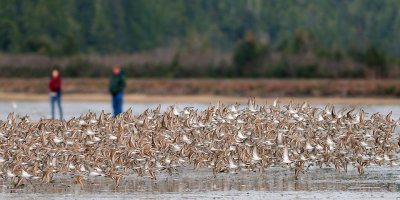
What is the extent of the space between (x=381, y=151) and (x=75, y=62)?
56180 mm

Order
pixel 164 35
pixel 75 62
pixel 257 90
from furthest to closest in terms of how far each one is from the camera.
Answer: pixel 164 35 → pixel 75 62 → pixel 257 90

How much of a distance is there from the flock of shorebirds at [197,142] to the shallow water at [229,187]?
0.61 ft

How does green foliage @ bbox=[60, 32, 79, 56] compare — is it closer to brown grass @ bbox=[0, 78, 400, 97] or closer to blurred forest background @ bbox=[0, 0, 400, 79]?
blurred forest background @ bbox=[0, 0, 400, 79]

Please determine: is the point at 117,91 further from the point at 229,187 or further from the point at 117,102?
the point at 229,187

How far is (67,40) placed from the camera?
7825cm

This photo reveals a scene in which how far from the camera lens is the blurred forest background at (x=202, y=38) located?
209 feet

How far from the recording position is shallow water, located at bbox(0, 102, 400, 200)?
1109cm

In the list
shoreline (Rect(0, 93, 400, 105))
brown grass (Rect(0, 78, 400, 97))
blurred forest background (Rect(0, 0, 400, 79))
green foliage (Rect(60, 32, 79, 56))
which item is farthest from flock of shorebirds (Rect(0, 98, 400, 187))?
green foliage (Rect(60, 32, 79, 56))

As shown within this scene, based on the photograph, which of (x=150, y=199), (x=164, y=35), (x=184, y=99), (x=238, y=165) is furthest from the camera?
(x=164, y=35)

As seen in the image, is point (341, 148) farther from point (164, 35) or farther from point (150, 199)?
point (164, 35)

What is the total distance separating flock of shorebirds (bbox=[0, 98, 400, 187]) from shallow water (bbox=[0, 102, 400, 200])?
187mm

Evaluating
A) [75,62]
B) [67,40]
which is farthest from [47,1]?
[75,62]

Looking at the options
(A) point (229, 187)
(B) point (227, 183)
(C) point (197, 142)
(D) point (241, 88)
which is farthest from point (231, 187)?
(D) point (241, 88)

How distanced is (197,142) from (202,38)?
251 feet
